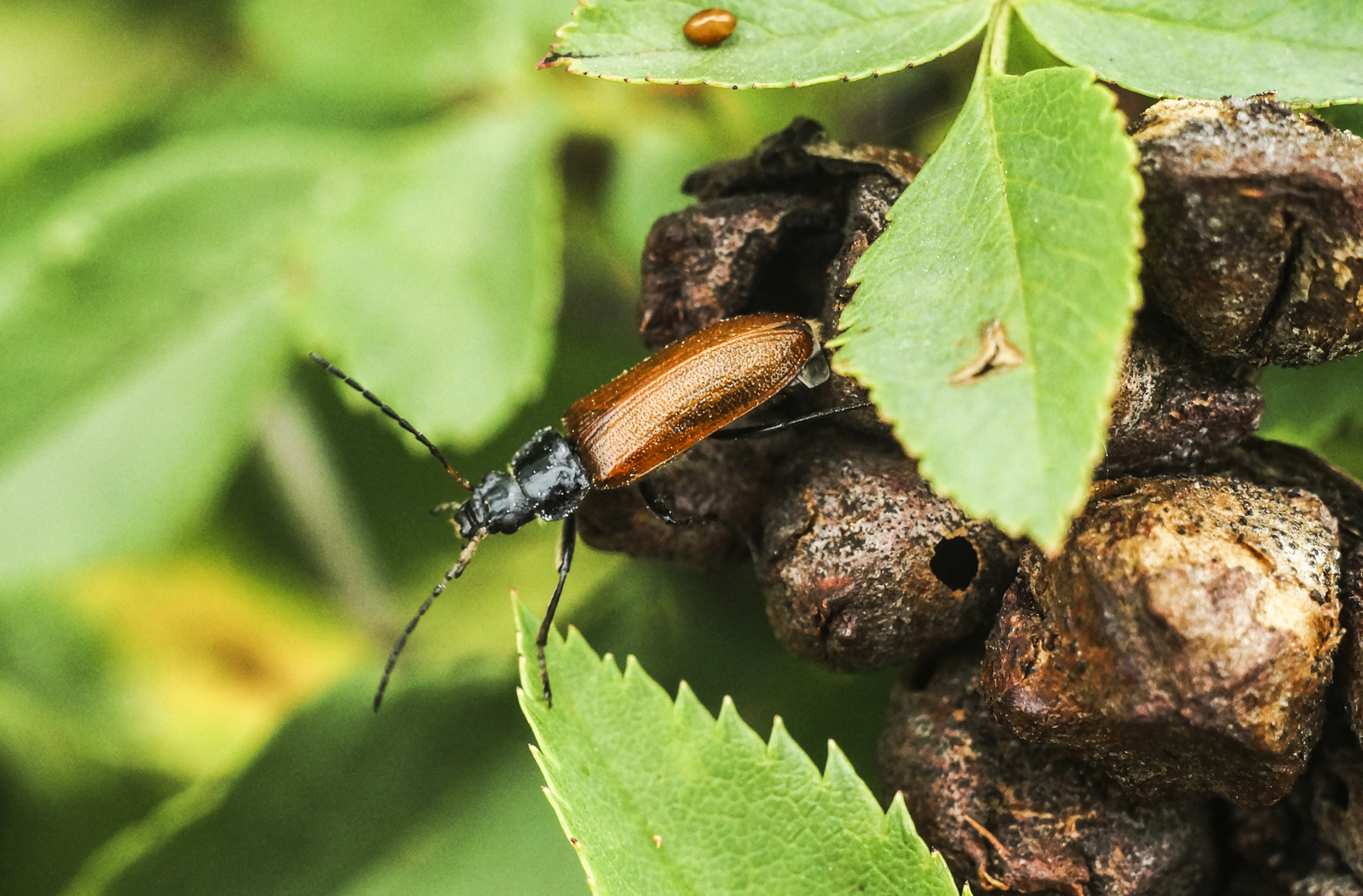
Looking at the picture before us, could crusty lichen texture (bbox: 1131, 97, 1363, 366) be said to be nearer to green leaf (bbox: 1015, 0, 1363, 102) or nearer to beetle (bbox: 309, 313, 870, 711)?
green leaf (bbox: 1015, 0, 1363, 102)

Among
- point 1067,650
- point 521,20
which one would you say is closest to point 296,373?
point 521,20

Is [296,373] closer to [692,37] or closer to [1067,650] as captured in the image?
[692,37]

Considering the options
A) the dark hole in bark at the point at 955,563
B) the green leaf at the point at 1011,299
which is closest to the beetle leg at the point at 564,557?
the dark hole in bark at the point at 955,563

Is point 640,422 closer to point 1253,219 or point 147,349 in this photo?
point 1253,219

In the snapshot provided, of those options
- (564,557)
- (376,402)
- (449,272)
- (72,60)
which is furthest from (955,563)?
(72,60)

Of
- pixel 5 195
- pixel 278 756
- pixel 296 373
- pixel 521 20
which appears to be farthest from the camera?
pixel 296 373

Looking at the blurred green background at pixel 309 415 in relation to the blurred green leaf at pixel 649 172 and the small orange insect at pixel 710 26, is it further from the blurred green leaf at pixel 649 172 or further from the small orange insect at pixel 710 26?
the small orange insect at pixel 710 26
